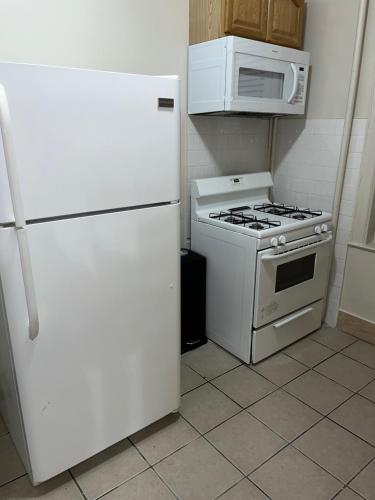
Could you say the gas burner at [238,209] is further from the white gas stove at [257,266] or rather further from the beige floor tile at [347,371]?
the beige floor tile at [347,371]

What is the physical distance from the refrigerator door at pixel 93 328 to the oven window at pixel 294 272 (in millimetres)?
878

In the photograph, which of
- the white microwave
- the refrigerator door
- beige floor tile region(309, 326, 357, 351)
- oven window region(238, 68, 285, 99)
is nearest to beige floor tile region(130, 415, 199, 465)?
the refrigerator door

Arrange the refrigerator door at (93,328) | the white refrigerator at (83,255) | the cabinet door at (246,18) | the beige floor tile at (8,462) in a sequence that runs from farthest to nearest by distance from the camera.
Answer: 1. the cabinet door at (246,18)
2. the beige floor tile at (8,462)
3. the refrigerator door at (93,328)
4. the white refrigerator at (83,255)

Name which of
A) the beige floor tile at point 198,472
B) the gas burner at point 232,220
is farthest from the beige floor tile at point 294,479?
the gas burner at point 232,220

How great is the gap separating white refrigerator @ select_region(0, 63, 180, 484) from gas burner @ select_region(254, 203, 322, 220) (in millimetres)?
1214

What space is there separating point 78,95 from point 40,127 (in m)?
0.17

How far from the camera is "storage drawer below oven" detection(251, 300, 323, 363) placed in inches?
91.2

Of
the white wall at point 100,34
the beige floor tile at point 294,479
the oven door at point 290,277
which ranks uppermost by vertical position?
the white wall at point 100,34

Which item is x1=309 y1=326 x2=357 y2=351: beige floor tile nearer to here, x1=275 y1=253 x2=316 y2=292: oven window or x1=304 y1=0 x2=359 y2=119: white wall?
x1=275 y1=253 x2=316 y2=292: oven window

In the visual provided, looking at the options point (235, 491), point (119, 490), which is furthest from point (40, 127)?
point (235, 491)

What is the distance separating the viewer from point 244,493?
1.52m

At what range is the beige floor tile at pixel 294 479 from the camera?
1521 mm

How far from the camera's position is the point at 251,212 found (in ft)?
8.66

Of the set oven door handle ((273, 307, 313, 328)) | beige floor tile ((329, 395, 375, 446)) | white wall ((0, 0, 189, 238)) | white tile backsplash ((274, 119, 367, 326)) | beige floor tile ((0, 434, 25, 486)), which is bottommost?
beige floor tile ((0, 434, 25, 486))
